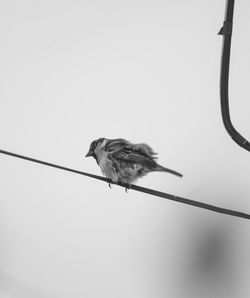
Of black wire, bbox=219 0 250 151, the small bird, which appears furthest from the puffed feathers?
black wire, bbox=219 0 250 151

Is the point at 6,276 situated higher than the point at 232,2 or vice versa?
the point at 232,2

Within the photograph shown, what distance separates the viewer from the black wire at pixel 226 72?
22.4 inches

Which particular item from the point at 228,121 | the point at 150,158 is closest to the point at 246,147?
the point at 228,121

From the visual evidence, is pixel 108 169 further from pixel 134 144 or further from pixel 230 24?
pixel 230 24

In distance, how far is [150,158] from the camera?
1.54 metres

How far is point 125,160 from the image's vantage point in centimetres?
160

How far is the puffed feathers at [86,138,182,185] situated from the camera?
5.17ft

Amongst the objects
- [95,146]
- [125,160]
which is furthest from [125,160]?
[95,146]

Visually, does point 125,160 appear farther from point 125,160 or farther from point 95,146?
point 95,146

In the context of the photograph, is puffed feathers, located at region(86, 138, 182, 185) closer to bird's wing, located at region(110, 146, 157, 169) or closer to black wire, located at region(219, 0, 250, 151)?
bird's wing, located at region(110, 146, 157, 169)

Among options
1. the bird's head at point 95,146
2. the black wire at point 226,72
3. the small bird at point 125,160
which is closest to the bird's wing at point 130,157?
the small bird at point 125,160

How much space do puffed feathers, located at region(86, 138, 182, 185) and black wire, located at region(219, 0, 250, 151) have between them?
0.91 metres

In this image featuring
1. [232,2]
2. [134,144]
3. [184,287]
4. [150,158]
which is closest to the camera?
[232,2]

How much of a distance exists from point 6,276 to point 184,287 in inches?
91.9
